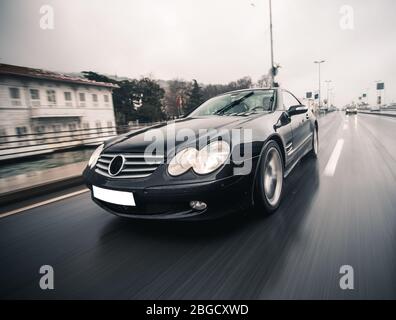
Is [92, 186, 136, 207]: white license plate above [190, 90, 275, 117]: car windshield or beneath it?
beneath

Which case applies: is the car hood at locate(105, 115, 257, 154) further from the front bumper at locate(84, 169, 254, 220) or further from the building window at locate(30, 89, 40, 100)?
the building window at locate(30, 89, 40, 100)

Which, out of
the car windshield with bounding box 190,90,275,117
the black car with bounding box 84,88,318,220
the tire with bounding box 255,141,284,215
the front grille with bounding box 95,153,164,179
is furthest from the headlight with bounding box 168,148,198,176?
the car windshield with bounding box 190,90,275,117

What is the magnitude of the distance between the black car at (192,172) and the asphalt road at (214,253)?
0.82ft

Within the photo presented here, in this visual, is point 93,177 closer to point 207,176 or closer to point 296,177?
point 207,176

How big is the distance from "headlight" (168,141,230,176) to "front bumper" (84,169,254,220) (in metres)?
0.12

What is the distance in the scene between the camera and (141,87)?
5328cm

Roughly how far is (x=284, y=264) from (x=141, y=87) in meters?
55.1

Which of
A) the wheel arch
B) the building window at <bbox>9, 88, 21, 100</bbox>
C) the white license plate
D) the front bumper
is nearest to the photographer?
the front bumper

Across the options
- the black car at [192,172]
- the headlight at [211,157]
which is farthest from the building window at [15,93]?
the headlight at [211,157]

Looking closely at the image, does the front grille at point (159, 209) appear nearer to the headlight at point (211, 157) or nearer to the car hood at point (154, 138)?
the headlight at point (211, 157)

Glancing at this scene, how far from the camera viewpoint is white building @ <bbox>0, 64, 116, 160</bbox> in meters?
25.7

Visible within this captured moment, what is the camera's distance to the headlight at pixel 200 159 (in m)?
2.03

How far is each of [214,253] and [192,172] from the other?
0.62 metres
